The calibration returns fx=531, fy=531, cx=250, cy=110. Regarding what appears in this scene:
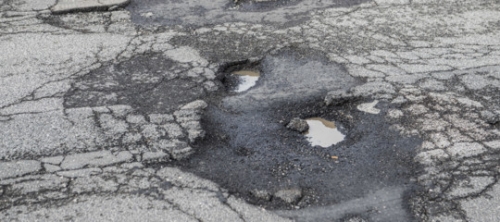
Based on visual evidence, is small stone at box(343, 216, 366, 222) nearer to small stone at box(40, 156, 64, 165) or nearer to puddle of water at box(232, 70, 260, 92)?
puddle of water at box(232, 70, 260, 92)

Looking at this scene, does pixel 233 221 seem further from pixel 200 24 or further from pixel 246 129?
pixel 200 24

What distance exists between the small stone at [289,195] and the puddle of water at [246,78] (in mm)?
1391

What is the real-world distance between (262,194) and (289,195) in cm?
17

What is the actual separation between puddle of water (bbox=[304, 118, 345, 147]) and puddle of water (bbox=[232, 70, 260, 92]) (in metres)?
0.71

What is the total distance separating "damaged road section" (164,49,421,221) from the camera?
3406 millimetres

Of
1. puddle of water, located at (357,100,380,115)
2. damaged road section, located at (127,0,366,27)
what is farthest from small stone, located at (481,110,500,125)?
damaged road section, located at (127,0,366,27)

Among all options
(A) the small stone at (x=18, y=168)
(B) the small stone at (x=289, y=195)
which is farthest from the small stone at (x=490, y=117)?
(A) the small stone at (x=18, y=168)

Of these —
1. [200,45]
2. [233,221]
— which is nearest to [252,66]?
[200,45]

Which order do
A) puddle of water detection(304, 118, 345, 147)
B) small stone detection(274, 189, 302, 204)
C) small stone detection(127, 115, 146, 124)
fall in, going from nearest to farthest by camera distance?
small stone detection(274, 189, 302, 204) → puddle of water detection(304, 118, 345, 147) → small stone detection(127, 115, 146, 124)

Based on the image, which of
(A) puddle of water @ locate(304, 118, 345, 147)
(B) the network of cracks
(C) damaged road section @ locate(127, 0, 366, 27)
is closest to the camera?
(B) the network of cracks

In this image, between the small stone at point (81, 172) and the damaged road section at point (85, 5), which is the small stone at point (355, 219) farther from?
the damaged road section at point (85, 5)

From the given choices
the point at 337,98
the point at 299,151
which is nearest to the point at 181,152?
the point at 299,151

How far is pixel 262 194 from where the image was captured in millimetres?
3363

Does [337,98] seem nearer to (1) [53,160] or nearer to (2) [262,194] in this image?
(2) [262,194]
